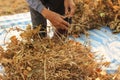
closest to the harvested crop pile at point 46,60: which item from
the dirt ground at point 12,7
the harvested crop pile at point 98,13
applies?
the harvested crop pile at point 98,13

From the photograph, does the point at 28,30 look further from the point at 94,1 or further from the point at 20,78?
the point at 94,1

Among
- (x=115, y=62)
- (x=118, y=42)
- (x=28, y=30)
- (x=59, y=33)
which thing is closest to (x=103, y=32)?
(x=118, y=42)

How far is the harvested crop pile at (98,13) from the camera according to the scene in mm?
2943

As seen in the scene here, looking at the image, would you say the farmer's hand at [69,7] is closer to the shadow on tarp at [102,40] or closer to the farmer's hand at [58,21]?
the farmer's hand at [58,21]

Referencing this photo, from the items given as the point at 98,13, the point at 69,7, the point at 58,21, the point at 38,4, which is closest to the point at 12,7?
the point at 98,13

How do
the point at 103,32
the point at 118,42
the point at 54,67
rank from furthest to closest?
the point at 103,32 < the point at 118,42 < the point at 54,67

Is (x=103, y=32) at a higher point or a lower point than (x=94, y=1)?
lower

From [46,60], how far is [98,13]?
4.50ft

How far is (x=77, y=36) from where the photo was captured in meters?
2.85

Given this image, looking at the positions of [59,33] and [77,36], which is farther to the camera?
[77,36]

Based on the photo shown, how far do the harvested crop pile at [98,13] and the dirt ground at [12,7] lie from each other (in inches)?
35.5

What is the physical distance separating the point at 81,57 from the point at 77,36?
3.20ft

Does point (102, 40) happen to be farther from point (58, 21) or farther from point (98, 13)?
point (58, 21)

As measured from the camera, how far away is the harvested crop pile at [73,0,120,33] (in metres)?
2.94
